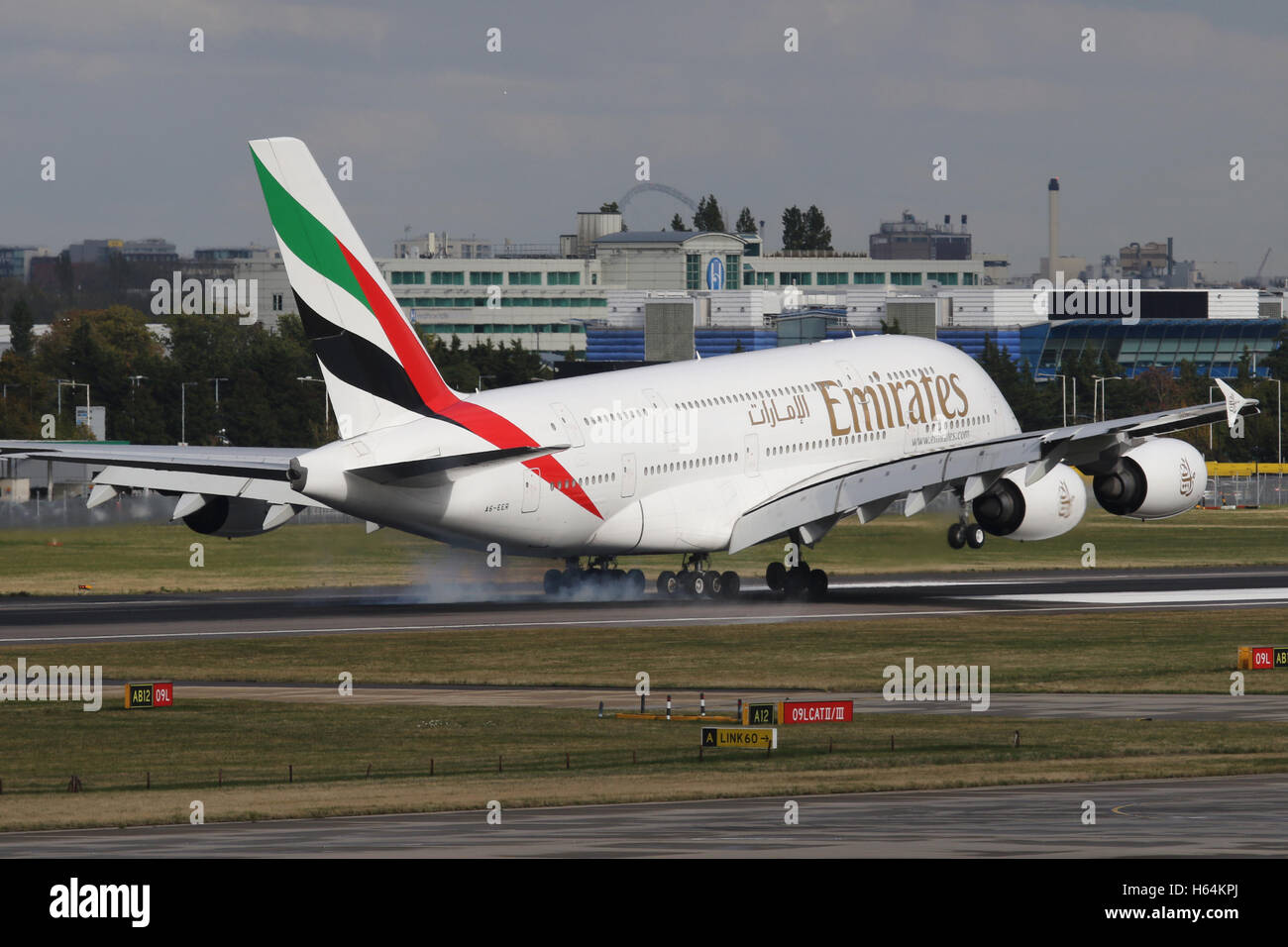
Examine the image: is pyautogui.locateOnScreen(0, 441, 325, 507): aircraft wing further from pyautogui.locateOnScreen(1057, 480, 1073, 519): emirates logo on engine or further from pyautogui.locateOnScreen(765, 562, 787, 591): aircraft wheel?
pyautogui.locateOnScreen(1057, 480, 1073, 519): emirates logo on engine

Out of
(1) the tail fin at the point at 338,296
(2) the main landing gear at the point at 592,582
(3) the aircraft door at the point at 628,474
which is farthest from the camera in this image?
(2) the main landing gear at the point at 592,582

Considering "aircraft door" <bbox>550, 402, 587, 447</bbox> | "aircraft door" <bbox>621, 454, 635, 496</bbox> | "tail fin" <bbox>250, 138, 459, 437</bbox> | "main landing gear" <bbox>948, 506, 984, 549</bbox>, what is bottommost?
"main landing gear" <bbox>948, 506, 984, 549</bbox>

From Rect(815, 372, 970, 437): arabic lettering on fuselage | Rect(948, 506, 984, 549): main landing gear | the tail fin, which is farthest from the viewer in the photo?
Rect(815, 372, 970, 437): arabic lettering on fuselage

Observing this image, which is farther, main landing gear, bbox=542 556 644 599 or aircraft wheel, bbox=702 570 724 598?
main landing gear, bbox=542 556 644 599

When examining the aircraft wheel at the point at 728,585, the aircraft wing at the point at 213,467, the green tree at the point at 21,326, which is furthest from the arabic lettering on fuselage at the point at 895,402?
the green tree at the point at 21,326

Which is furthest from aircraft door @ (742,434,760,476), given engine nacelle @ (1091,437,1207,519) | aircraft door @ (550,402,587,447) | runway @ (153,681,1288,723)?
runway @ (153,681,1288,723)

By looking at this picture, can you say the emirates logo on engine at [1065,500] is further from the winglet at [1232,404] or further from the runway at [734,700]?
the runway at [734,700]
